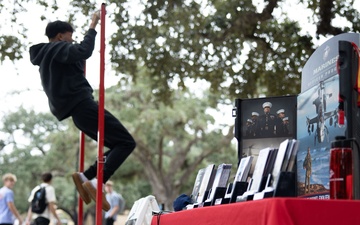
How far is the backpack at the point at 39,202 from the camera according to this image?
40.6 feet

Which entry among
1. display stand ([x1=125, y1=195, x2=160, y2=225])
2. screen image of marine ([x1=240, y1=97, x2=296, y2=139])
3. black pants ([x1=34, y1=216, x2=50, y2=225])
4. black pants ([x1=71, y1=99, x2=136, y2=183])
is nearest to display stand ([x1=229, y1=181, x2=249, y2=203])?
screen image of marine ([x1=240, y1=97, x2=296, y2=139])

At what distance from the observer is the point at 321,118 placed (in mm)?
3869

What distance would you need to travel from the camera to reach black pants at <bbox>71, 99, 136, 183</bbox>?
6250mm

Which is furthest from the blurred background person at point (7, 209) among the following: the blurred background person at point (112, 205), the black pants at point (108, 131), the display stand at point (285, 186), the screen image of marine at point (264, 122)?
the display stand at point (285, 186)

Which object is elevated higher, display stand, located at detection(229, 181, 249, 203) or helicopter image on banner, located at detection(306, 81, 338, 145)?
helicopter image on banner, located at detection(306, 81, 338, 145)

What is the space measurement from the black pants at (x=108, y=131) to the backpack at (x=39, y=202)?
6069 mm

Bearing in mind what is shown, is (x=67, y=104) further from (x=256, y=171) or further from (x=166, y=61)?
(x=166, y=61)

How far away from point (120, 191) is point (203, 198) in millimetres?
45206

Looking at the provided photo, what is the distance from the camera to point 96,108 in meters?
6.26

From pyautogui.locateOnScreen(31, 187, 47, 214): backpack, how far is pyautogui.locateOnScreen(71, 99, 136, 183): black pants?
6.07 m

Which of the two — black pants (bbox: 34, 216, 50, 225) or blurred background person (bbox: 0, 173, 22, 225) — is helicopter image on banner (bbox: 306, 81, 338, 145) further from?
blurred background person (bbox: 0, 173, 22, 225)

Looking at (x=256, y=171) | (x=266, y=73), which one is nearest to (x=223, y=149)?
(x=266, y=73)

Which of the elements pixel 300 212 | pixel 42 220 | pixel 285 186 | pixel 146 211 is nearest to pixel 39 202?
pixel 42 220

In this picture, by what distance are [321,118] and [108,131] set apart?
2725 mm
